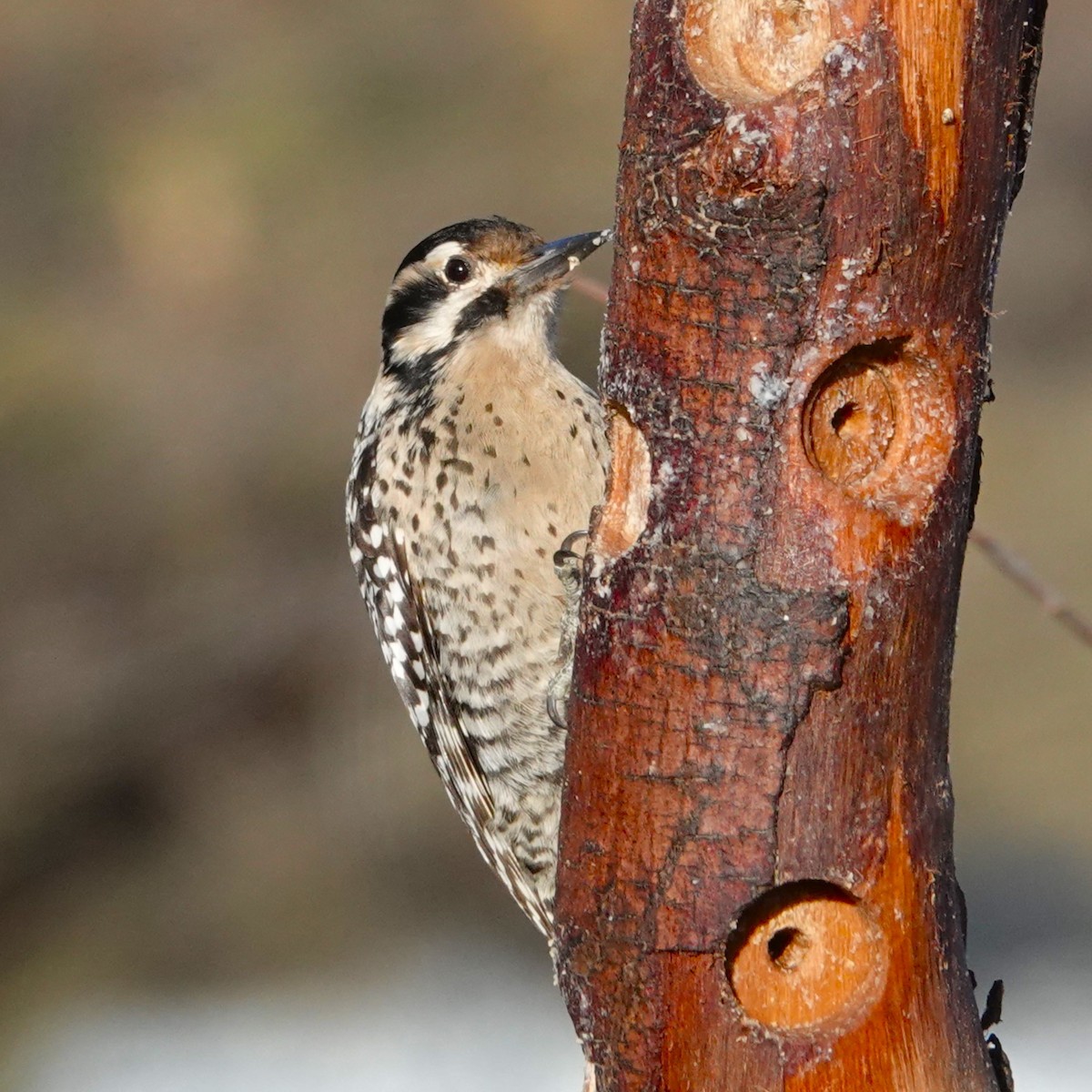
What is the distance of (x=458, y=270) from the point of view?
13.4 feet

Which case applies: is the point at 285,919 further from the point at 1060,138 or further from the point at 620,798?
the point at 1060,138

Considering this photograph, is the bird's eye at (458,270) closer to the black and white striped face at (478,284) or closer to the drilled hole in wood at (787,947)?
the black and white striped face at (478,284)

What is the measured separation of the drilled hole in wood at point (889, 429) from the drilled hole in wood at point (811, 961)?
0.56 metres

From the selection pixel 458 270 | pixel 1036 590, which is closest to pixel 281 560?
pixel 458 270

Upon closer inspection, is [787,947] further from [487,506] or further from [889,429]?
[487,506]

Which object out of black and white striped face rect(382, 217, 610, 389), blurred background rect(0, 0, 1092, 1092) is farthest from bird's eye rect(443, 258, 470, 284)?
blurred background rect(0, 0, 1092, 1092)

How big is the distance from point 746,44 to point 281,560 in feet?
25.9

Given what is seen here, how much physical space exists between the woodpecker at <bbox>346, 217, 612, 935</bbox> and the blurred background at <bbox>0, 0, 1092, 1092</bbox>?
3.23m

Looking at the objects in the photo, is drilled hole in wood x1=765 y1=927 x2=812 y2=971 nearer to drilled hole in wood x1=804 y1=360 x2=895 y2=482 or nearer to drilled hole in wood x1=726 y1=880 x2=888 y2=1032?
drilled hole in wood x1=726 y1=880 x2=888 y2=1032

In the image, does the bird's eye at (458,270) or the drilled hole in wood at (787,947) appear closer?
the drilled hole in wood at (787,947)

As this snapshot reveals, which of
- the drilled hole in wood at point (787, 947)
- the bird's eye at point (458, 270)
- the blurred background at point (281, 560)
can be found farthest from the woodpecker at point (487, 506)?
the blurred background at point (281, 560)

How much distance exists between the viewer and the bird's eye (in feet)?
13.4

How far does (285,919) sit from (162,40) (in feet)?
25.3

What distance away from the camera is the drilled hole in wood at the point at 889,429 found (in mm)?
2305
